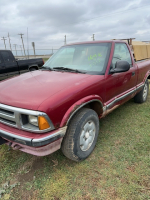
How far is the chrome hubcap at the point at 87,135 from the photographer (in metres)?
2.35

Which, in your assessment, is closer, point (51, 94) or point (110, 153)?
point (51, 94)

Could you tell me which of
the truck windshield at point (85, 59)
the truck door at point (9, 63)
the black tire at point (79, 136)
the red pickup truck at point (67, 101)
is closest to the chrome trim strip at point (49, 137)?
the red pickup truck at point (67, 101)

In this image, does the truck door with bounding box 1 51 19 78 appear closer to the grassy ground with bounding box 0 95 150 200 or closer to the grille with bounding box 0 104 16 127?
the grassy ground with bounding box 0 95 150 200

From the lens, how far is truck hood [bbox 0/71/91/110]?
1856mm

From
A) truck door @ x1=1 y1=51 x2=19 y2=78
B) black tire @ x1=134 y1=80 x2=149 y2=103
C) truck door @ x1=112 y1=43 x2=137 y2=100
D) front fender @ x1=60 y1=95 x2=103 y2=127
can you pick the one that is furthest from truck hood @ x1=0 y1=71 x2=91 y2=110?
truck door @ x1=1 y1=51 x2=19 y2=78

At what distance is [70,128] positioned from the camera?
2141mm

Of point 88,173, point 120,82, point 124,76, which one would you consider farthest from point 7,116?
point 124,76

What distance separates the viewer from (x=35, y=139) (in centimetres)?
177

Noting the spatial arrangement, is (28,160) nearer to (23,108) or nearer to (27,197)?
(27,197)

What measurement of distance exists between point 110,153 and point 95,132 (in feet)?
1.43

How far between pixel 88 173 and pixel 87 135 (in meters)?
0.55

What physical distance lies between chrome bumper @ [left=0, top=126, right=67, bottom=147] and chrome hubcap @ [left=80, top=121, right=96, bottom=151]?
0.49 metres

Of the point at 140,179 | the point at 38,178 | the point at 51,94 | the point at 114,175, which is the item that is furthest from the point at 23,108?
the point at 140,179

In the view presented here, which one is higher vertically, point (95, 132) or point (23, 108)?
point (23, 108)
